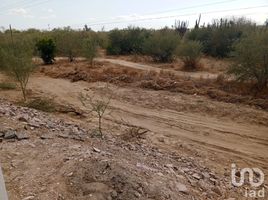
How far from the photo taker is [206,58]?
25.2 m

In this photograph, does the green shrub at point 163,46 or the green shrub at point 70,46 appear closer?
the green shrub at point 163,46

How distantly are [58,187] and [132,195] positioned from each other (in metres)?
1.03

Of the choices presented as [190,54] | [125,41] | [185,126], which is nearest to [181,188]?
[185,126]

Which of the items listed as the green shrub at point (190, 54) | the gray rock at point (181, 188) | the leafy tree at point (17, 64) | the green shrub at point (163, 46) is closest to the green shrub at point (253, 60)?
the green shrub at point (190, 54)

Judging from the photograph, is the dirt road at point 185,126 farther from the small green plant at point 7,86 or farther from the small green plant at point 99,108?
the small green plant at point 7,86

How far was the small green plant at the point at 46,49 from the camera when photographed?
23.5m

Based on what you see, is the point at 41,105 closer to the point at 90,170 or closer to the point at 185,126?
the point at 185,126

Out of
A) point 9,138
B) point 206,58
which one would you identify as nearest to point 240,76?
point 9,138

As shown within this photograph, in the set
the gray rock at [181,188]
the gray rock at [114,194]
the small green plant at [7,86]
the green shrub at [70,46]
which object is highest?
the green shrub at [70,46]

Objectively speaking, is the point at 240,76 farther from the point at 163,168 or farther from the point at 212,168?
the point at 163,168

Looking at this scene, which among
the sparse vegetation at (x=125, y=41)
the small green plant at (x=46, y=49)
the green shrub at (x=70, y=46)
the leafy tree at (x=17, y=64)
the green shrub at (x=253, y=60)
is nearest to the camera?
the leafy tree at (x=17, y=64)

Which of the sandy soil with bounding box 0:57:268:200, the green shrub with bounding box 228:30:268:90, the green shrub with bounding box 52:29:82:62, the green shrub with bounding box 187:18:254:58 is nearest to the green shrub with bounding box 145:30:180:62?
the green shrub with bounding box 187:18:254:58

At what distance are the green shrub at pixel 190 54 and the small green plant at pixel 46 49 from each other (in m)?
9.55

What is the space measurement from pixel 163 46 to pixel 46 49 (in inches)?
341
